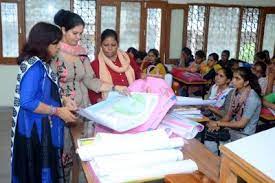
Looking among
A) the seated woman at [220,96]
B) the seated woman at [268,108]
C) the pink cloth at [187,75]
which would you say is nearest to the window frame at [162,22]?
the pink cloth at [187,75]

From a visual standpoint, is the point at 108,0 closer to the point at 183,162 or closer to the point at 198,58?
the point at 198,58

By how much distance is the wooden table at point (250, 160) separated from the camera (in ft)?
2.07

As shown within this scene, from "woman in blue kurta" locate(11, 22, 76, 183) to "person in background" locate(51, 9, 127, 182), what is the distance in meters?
0.13

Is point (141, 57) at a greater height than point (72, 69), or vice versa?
point (72, 69)

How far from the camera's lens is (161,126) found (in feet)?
5.56

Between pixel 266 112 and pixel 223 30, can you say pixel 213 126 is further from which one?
pixel 223 30

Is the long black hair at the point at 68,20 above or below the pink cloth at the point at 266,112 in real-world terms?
Answer: above

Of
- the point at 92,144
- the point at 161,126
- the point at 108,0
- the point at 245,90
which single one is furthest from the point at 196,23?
the point at 92,144

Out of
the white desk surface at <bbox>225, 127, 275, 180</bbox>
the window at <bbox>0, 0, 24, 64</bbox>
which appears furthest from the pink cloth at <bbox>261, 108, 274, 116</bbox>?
the window at <bbox>0, 0, 24, 64</bbox>

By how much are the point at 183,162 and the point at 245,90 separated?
66.3 inches

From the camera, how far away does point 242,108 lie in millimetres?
2742

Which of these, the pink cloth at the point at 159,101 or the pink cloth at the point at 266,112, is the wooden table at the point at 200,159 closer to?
the pink cloth at the point at 159,101

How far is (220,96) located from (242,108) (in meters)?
0.56

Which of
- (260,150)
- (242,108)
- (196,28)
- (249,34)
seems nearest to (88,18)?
(196,28)
